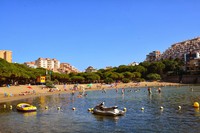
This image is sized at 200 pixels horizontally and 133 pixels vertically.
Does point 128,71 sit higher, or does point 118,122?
point 128,71

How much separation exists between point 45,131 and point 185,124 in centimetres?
1435

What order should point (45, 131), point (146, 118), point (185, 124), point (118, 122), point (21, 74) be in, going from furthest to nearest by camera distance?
point (21, 74), point (146, 118), point (118, 122), point (185, 124), point (45, 131)

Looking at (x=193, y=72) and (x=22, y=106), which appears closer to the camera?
(x=22, y=106)

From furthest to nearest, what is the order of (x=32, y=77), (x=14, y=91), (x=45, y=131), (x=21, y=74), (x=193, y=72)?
(x=193, y=72) → (x=32, y=77) → (x=21, y=74) → (x=14, y=91) → (x=45, y=131)

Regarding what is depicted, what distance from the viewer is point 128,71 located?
6486 inches

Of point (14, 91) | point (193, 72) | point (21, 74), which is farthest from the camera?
point (193, 72)

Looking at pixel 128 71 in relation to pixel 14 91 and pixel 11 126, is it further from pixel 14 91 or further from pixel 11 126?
pixel 11 126

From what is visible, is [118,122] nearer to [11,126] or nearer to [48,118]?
[48,118]

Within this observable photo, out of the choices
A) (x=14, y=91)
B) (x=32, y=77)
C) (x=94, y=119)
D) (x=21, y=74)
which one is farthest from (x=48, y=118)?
(x=32, y=77)

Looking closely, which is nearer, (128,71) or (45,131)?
(45,131)

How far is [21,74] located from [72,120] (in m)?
74.0

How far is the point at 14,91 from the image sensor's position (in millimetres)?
84875

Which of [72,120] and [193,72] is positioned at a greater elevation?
[193,72]

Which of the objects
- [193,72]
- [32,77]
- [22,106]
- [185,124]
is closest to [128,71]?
[193,72]
